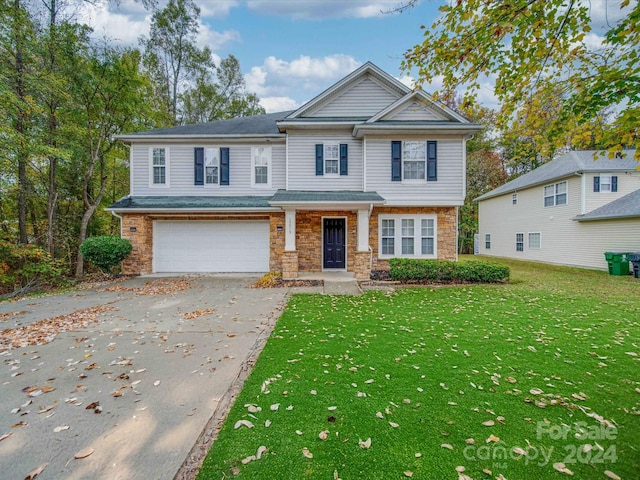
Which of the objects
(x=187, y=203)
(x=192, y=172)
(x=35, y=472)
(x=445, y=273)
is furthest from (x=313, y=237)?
(x=35, y=472)

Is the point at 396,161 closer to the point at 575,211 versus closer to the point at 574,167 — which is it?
the point at 575,211

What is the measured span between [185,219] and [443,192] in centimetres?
1051

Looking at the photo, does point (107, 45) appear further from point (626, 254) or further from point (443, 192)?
point (626, 254)

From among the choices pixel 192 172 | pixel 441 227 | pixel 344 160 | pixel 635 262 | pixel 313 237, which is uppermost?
pixel 344 160

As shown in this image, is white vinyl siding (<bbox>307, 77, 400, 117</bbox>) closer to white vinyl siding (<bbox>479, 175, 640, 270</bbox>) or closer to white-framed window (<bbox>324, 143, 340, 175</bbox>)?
white-framed window (<bbox>324, 143, 340, 175</bbox>)

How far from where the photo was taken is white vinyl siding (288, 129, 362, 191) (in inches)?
441

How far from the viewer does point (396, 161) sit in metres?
10.9

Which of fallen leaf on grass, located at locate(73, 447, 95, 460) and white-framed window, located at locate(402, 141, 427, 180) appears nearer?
fallen leaf on grass, located at locate(73, 447, 95, 460)

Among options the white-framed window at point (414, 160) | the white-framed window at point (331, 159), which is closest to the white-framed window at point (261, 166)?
the white-framed window at point (331, 159)

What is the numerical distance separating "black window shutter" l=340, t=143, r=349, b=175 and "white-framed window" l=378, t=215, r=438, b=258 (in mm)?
2362

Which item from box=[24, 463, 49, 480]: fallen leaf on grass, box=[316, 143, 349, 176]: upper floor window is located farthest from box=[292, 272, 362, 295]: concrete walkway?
box=[24, 463, 49, 480]: fallen leaf on grass

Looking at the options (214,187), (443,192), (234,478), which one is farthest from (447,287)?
(214,187)

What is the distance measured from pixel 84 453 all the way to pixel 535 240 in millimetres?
21287

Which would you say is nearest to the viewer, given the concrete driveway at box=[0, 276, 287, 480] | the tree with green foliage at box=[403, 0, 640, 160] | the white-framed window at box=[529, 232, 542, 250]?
the concrete driveway at box=[0, 276, 287, 480]
